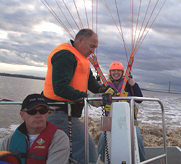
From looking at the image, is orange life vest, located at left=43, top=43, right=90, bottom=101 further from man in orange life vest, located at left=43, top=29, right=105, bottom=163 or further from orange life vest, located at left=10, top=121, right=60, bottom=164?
orange life vest, located at left=10, top=121, right=60, bottom=164

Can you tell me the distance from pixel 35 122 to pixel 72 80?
61cm

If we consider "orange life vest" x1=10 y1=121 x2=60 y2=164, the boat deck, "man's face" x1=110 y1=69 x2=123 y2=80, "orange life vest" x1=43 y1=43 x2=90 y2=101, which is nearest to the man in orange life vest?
"orange life vest" x1=43 y1=43 x2=90 y2=101

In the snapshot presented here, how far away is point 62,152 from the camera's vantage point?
5.27 ft

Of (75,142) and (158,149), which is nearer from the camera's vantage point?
(75,142)

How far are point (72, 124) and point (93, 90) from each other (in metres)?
0.64

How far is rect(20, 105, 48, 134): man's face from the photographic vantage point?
65.4 inches

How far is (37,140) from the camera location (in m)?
1.64

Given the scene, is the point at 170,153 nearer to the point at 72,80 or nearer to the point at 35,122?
the point at 72,80

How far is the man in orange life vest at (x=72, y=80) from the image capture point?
6.20 feet

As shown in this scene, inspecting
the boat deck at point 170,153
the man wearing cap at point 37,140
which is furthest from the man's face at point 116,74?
the man wearing cap at point 37,140

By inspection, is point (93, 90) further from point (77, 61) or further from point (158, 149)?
point (158, 149)

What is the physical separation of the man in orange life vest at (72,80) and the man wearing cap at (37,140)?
0.90 ft

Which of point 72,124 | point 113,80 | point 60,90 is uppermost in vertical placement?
point 113,80

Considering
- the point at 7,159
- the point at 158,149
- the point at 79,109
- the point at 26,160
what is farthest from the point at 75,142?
Answer: the point at 158,149
